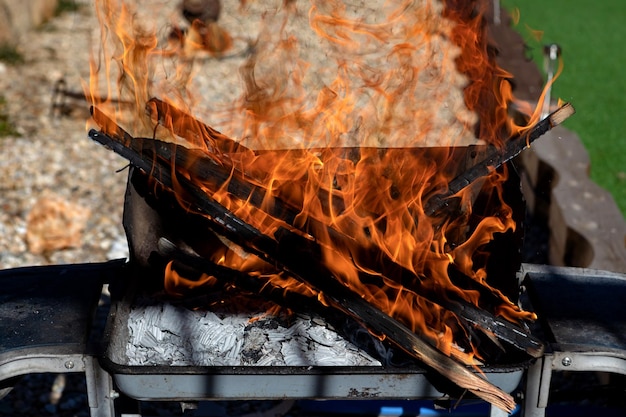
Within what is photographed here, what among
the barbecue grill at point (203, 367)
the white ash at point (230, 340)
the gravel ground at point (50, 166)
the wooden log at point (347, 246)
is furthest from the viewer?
the gravel ground at point (50, 166)

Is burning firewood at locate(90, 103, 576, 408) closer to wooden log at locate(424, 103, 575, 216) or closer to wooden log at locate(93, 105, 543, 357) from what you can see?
wooden log at locate(93, 105, 543, 357)

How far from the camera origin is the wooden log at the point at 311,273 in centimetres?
227

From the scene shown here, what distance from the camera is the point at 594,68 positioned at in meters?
9.32

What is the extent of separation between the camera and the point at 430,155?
9.52 feet

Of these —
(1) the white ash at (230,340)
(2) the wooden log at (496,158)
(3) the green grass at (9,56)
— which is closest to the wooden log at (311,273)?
(1) the white ash at (230,340)

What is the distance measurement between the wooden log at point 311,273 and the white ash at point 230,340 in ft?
0.65

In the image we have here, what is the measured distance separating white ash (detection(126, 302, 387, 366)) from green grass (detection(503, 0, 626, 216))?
3.86 m

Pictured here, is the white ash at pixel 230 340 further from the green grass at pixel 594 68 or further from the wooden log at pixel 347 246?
the green grass at pixel 594 68

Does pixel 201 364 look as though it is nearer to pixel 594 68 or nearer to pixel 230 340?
pixel 230 340

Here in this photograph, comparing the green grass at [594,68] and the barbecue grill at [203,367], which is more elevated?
the green grass at [594,68]

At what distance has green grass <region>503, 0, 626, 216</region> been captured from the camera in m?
6.71

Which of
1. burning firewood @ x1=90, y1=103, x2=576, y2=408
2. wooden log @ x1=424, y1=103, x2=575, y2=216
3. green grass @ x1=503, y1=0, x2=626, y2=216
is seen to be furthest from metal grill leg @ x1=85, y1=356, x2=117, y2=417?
green grass @ x1=503, y1=0, x2=626, y2=216

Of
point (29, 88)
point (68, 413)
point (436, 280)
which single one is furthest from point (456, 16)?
point (29, 88)

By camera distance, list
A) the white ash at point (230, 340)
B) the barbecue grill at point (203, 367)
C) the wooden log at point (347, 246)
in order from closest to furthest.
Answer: the barbecue grill at point (203, 367) < the wooden log at point (347, 246) < the white ash at point (230, 340)
